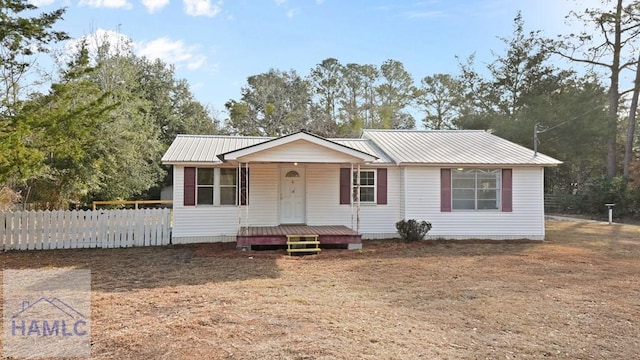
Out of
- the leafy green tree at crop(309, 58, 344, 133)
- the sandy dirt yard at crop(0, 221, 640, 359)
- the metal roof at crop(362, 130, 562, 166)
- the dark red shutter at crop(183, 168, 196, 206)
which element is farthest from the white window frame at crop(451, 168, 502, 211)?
the leafy green tree at crop(309, 58, 344, 133)

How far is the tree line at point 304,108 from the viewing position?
828 centimetres

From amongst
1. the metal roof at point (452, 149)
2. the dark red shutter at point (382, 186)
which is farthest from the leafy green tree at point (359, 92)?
the dark red shutter at point (382, 186)

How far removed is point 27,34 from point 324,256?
25.5 ft

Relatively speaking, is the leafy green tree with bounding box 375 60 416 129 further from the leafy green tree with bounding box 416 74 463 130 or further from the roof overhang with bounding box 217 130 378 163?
the roof overhang with bounding box 217 130 378 163

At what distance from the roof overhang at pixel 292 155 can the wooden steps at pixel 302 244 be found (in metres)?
2.04

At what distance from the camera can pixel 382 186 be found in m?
12.5

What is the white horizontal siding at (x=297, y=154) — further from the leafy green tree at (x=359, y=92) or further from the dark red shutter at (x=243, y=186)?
the leafy green tree at (x=359, y=92)

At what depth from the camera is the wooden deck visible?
10344mm

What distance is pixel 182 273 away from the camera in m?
7.82

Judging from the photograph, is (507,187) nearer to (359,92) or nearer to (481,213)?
(481,213)

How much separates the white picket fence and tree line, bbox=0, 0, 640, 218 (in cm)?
131

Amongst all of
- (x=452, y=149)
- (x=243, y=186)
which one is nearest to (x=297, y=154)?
(x=243, y=186)

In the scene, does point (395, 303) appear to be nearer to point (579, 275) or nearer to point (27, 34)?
point (579, 275)

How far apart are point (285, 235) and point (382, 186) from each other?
3.86 metres
